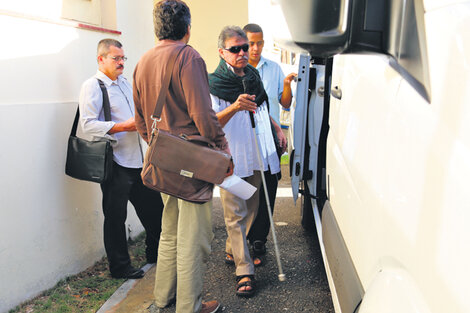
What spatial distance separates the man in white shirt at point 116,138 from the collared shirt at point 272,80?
1130 mm

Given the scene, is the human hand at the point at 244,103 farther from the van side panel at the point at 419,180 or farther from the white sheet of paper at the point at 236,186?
the van side panel at the point at 419,180

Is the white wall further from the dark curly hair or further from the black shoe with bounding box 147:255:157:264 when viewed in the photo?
the dark curly hair

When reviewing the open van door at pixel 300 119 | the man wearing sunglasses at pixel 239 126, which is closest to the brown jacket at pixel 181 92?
the man wearing sunglasses at pixel 239 126

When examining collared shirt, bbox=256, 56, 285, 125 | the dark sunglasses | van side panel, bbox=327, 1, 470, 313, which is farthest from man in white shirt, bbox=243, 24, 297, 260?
van side panel, bbox=327, 1, 470, 313

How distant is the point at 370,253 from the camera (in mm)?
1630

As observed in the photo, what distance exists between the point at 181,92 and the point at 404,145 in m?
1.67

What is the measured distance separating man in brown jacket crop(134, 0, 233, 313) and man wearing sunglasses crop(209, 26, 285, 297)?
0.44 metres

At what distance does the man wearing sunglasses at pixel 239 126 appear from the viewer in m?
3.40

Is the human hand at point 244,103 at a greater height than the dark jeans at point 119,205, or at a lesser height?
greater

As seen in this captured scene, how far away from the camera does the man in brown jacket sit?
2.71m

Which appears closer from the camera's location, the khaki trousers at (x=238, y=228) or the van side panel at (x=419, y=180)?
the van side panel at (x=419, y=180)

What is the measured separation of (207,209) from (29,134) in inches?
53.6

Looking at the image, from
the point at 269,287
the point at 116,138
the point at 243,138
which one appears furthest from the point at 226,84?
the point at 269,287

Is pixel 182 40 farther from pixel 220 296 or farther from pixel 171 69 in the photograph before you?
pixel 220 296
